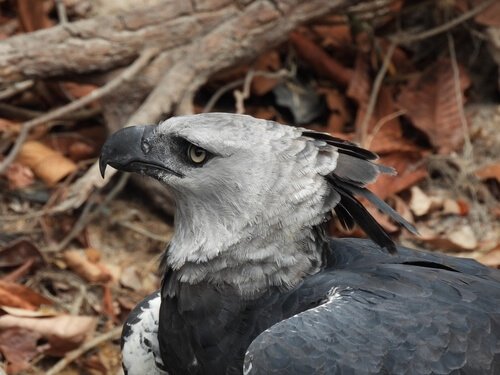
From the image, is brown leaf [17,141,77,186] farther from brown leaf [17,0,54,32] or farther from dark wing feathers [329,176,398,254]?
dark wing feathers [329,176,398,254]

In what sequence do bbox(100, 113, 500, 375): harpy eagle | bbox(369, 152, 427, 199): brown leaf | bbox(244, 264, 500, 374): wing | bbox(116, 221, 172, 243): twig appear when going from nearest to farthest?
bbox(244, 264, 500, 374): wing, bbox(100, 113, 500, 375): harpy eagle, bbox(116, 221, 172, 243): twig, bbox(369, 152, 427, 199): brown leaf

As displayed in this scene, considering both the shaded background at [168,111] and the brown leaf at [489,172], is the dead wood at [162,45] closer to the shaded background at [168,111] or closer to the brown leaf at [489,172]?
the shaded background at [168,111]

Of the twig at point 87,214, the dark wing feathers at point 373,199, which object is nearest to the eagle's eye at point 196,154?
the dark wing feathers at point 373,199

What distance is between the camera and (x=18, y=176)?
234 inches

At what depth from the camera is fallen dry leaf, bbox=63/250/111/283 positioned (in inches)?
218

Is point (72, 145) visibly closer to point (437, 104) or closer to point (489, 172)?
point (437, 104)

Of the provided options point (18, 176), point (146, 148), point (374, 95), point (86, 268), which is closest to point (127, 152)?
point (146, 148)

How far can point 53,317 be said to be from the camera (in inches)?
200

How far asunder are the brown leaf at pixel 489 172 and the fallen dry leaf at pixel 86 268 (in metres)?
2.46

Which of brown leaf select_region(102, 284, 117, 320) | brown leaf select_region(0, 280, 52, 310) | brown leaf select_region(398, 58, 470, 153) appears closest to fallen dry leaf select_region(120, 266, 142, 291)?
brown leaf select_region(102, 284, 117, 320)

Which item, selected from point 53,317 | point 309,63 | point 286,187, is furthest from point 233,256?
point 309,63

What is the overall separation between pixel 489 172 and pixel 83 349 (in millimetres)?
2824

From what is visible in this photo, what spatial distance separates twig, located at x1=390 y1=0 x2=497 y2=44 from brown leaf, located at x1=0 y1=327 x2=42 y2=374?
342cm

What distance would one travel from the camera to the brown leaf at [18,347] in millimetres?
4871
